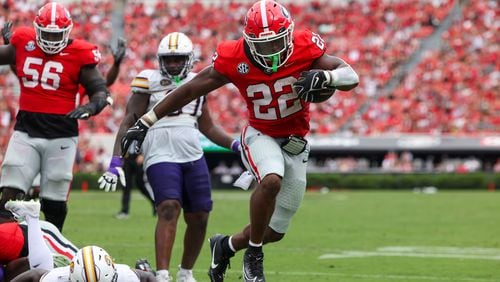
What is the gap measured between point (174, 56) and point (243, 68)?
4.22 ft

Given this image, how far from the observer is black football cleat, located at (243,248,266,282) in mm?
7160

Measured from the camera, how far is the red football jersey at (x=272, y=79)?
23.2 feet

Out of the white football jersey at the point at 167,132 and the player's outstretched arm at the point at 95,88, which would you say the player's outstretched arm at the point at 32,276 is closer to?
the white football jersey at the point at 167,132

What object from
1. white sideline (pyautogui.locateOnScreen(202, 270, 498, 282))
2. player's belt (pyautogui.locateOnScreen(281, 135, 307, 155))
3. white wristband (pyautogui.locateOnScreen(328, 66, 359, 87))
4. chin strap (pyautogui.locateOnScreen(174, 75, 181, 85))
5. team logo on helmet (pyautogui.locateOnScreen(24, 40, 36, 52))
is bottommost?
white sideline (pyautogui.locateOnScreen(202, 270, 498, 282))

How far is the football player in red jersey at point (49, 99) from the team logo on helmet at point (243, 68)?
→ 80.3 inches

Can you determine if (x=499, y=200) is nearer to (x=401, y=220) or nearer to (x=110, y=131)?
(x=401, y=220)

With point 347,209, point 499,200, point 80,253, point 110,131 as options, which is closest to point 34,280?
point 80,253

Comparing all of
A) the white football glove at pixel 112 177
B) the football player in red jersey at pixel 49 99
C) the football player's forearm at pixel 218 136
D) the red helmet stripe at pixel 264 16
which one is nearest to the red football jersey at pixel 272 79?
the red helmet stripe at pixel 264 16

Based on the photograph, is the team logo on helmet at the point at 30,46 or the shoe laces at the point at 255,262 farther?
the team logo on helmet at the point at 30,46

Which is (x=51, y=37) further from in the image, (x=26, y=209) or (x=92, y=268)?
(x=92, y=268)

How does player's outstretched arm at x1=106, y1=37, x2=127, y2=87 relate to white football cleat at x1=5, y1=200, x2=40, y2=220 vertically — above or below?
above

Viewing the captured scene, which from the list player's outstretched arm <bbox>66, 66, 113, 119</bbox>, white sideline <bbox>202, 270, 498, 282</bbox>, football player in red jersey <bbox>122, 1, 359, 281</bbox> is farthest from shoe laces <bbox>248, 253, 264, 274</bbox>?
player's outstretched arm <bbox>66, 66, 113, 119</bbox>

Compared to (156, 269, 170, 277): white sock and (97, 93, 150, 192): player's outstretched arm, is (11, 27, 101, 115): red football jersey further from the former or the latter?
(156, 269, 170, 277): white sock

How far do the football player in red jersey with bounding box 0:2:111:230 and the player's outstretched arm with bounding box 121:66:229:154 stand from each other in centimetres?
154
